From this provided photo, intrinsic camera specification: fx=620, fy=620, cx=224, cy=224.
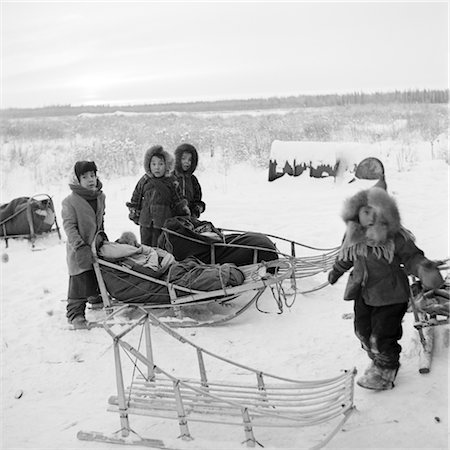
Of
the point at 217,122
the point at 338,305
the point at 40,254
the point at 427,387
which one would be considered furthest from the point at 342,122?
the point at 427,387

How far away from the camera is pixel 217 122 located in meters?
23.4

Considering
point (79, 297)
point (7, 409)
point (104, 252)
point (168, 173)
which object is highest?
point (168, 173)

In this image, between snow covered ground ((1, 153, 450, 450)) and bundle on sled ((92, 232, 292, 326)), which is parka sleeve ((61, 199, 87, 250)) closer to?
bundle on sled ((92, 232, 292, 326))

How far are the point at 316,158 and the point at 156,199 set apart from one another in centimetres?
569

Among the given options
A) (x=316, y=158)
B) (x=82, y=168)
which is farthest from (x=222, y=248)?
(x=316, y=158)

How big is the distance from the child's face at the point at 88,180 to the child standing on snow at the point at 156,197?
0.76m

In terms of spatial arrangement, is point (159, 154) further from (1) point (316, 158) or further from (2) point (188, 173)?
(1) point (316, 158)

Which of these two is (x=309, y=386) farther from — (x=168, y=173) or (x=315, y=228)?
(x=315, y=228)

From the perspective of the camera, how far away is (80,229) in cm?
549

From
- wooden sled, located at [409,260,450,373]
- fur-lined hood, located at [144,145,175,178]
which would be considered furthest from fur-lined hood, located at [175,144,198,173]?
wooden sled, located at [409,260,450,373]

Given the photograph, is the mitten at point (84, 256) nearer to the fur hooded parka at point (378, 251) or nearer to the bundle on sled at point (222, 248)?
the bundle on sled at point (222, 248)

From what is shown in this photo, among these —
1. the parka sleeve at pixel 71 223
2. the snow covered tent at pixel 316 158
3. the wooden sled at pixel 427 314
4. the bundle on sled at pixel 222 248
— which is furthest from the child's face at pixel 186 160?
the snow covered tent at pixel 316 158

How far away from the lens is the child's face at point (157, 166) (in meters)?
6.24

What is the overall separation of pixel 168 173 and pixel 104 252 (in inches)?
50.0
